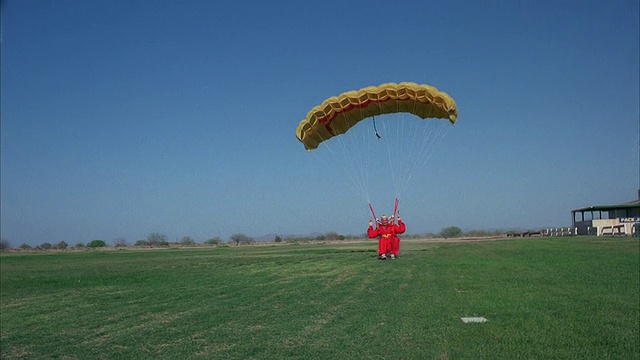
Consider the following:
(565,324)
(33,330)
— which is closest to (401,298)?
(565,324)

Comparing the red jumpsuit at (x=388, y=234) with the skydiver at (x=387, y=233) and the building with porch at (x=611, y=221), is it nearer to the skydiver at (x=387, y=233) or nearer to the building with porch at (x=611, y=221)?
the skydiver at (x=387, y=233)

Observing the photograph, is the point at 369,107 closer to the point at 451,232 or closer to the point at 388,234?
the point at 388,234

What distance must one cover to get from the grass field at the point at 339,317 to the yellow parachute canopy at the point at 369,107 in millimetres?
6053

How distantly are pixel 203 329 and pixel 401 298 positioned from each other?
489cm

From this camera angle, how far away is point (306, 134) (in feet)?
69.7

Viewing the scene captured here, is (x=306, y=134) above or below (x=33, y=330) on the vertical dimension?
above

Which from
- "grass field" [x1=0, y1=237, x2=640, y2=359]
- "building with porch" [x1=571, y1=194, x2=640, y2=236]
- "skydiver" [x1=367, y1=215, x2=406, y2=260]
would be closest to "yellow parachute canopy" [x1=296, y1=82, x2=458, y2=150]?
"skydiver" [x1=367, y1=215, x2=406, y2=260]

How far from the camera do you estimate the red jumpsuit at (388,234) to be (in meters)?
24.4

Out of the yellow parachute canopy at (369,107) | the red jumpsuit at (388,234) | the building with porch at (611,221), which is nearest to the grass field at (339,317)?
the yellow parachute canopy at (369,107)

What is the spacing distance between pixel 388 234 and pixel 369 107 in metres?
6.79

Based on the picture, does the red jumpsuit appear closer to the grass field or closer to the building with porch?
the grass field

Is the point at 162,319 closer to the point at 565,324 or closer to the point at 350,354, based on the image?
the point at 350,354

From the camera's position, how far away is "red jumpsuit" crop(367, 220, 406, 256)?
80.0 ft

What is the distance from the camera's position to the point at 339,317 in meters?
9.76
